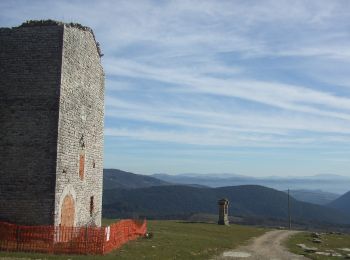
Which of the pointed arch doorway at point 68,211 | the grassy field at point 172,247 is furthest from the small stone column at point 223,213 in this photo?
the pointed arch doorway at point 68,211

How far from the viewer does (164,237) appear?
28.6 metres

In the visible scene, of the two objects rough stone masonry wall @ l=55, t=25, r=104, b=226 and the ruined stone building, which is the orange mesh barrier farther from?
rough stone masonry wall @ l=55, t=25, r=104, b=226

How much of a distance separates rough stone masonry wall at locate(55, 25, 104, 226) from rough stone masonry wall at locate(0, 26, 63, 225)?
446 mm

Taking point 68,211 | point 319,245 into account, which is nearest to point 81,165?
point 68,211

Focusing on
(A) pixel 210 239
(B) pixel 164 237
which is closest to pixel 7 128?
(B) pixel 164 237

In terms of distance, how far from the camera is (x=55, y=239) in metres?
21.9

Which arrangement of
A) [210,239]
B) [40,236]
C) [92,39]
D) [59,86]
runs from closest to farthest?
[40,236] < [59,86] < [92,39] < [210,239]

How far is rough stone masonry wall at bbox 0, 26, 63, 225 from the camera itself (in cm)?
2255

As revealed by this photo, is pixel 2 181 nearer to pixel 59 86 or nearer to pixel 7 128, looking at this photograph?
pixel 7 128

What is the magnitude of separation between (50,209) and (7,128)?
4649 millimetres

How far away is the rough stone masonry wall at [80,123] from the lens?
23547 mm

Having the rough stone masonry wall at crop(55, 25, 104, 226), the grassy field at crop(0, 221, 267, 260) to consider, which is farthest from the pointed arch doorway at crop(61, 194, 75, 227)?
the grassy field at crop(0, 221, 267, 260)

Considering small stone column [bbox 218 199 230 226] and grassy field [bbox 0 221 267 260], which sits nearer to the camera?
grassy field [bbox 0 221 267 260]

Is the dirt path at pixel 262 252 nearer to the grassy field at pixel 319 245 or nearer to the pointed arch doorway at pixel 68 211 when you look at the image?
the grassy field at pixel 319 245
